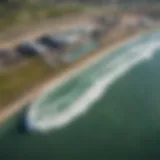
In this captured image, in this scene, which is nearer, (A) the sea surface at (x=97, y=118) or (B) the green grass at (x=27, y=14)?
(A) the sea surface at (x=97, y=118)

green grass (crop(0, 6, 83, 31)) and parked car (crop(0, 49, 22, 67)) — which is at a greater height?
green grass (crop(0, 6, 83, 31))

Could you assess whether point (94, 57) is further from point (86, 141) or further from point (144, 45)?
point (86, 141)

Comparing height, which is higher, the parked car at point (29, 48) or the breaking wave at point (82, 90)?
the parked car at point (29, 48)

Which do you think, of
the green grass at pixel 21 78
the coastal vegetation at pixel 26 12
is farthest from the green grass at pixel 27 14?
the green grass at pixel 21 78

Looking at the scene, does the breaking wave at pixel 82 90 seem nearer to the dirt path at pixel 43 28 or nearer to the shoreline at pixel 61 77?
the shoreline at pixel 61 77

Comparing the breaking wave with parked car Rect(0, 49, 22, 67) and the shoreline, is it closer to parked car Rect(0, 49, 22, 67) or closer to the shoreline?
the shoreline

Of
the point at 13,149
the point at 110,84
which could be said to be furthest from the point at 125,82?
the point at 13,149

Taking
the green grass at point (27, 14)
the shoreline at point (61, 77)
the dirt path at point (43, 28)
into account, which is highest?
the green grass at point (27, 14)

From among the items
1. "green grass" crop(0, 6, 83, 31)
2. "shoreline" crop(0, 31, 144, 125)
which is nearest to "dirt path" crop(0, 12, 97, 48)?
"green grass" crop(0, 6, 83, 31)
